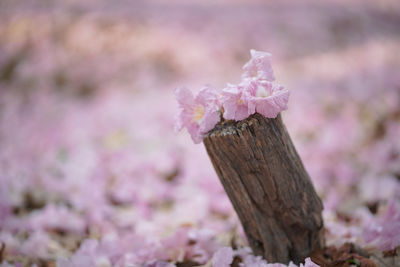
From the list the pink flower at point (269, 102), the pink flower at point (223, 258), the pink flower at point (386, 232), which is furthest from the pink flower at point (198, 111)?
the pink flower at point (386, 232)

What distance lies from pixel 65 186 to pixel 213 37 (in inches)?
149

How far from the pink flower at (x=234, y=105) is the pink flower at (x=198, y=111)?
0.05m

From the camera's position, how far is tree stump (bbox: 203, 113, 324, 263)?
1.02 metres

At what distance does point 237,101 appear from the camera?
1.00 metres

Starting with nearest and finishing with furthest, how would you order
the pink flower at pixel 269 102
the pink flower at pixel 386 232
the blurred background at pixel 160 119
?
1. the pink flower at pixel 269 102
2. the pink flower at pixel 386 232
3. the blurred background at pixel 160 119

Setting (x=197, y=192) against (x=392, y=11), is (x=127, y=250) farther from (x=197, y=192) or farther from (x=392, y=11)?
(x=392, y=11)

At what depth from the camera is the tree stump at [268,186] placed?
1.02m

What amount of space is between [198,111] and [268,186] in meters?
0.35

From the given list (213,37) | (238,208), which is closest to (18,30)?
(213,37)

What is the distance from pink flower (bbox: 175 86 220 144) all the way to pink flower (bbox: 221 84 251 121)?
52 mm

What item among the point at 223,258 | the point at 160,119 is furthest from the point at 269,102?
the point at 160,119

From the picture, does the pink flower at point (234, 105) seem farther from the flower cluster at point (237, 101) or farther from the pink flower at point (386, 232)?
the pink flower at point (386, 232)

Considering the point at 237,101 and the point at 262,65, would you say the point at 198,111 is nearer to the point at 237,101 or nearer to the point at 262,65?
the point at 237,101

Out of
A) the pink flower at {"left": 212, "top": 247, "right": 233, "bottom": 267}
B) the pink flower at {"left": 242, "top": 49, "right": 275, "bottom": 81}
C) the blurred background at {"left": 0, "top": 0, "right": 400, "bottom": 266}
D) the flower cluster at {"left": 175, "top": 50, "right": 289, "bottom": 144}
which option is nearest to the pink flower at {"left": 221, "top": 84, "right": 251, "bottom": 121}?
the flower cluster at {"left": 175, "top": 50, "right": 289, "bottom": 144}
